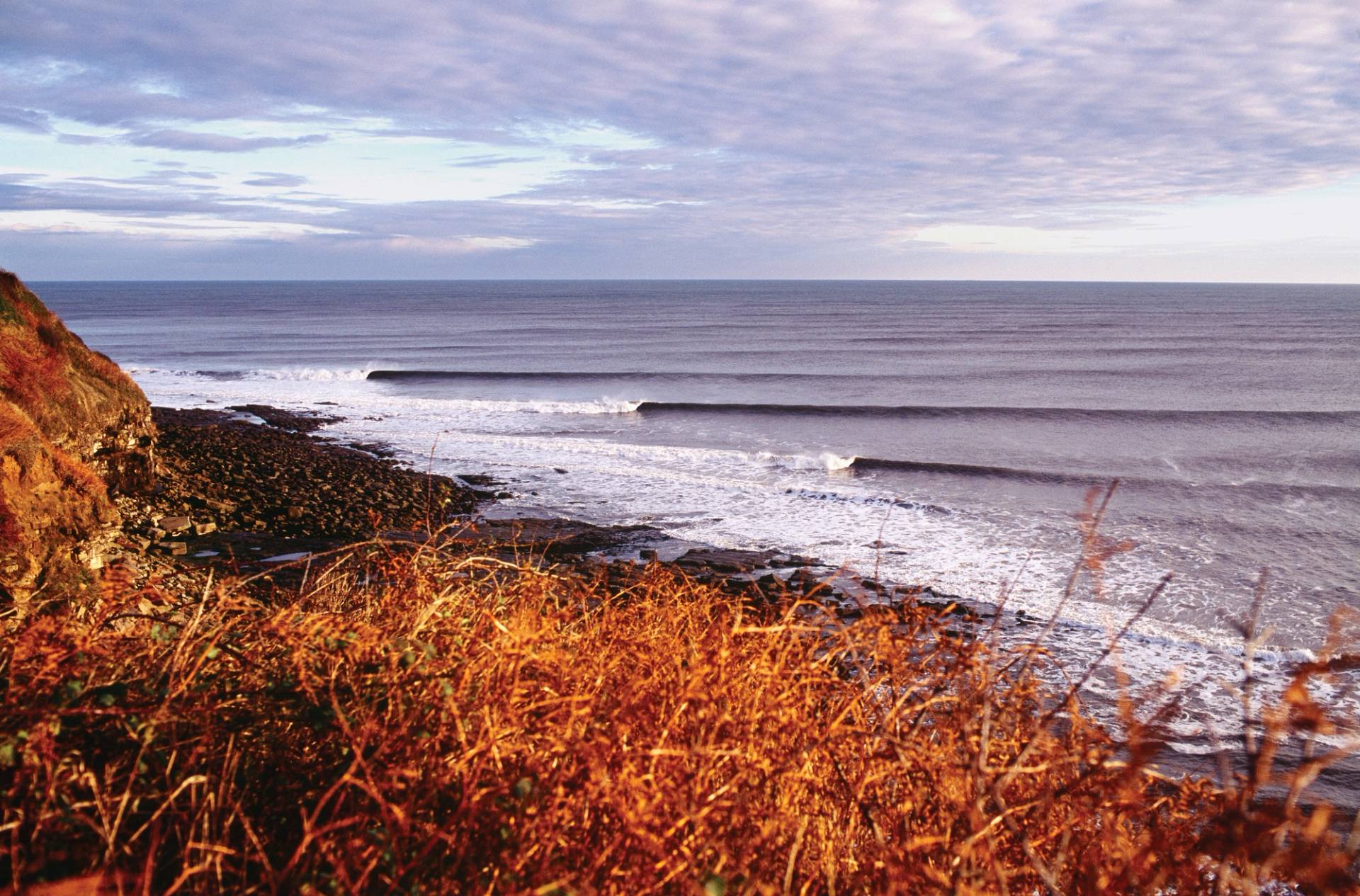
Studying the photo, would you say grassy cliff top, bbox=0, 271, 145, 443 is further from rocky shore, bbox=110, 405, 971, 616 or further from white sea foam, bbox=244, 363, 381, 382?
white sea foam, bbox=244, 363, 381, 382

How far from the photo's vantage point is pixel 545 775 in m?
2.65

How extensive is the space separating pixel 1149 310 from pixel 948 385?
77611 mm

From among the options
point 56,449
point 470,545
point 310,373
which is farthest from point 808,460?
point 310,373

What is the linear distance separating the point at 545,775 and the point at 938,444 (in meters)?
21.8

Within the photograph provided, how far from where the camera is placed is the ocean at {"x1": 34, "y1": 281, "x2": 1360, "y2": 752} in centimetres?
1209

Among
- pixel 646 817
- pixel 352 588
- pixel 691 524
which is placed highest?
pixel 646 817

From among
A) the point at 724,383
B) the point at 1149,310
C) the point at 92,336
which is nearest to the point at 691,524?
the point at 724,383

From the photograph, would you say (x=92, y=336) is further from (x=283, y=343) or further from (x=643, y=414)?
(x=643, y=414)

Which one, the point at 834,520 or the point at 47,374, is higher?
the point at 47,374

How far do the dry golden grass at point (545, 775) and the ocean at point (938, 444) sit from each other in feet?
1.92

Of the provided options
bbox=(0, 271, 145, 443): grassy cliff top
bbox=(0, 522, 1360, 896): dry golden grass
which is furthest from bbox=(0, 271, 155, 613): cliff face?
bbox=(0, 522, 1360, 896): dry golden grass

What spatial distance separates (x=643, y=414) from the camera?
2784cm

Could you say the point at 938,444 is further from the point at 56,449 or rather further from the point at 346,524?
the point at 56,449

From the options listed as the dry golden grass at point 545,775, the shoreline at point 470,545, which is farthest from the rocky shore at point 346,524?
the dry golden grass at point 545,775
